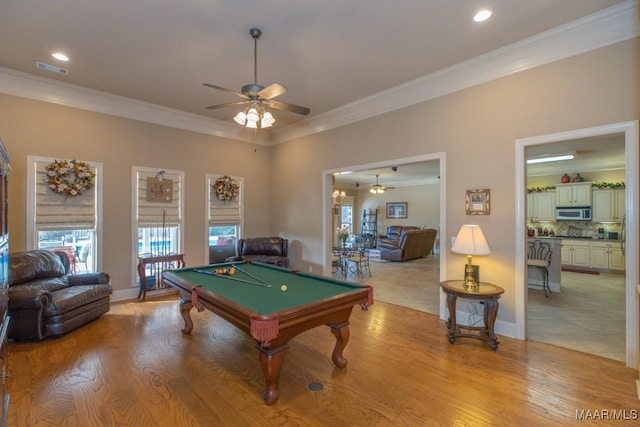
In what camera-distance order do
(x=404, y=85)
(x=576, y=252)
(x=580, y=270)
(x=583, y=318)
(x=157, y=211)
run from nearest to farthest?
1. (x=583, y=318)
2. (x=404, y=85)
3. (x=157, y=211)
4. (x=580, y=270)
5. (x=576, y=252)

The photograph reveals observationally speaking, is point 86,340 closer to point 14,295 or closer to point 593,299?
point 14,295

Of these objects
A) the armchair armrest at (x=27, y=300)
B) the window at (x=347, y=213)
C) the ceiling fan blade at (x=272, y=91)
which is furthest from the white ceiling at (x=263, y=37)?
the window at (x=347, y=213)

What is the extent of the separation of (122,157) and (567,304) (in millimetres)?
7762

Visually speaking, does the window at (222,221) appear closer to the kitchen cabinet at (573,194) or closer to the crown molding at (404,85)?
the crown molding at (404,85)

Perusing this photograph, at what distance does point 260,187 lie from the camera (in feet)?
22.8

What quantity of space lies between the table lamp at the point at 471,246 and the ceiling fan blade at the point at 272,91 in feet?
8.41

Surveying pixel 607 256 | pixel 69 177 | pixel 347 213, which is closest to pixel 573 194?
pixel 607 256

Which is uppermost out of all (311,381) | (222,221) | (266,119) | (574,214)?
(266,119)

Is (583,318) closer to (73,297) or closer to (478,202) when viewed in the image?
(478,202)

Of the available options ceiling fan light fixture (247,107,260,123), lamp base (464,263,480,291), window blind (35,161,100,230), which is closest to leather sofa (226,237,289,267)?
window blind (35,161,100,230)

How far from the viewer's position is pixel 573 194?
8023 mm

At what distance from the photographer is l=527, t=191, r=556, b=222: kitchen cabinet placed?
27.5ft

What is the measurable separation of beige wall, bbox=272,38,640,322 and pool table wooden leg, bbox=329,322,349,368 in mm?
1989

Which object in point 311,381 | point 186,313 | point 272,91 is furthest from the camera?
point 186,313
